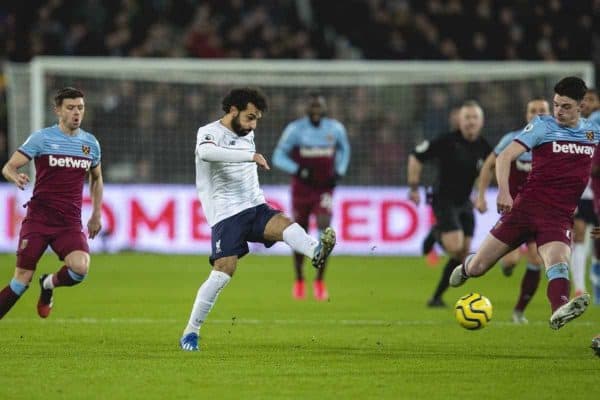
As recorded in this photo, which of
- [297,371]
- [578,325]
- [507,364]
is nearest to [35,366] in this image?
[297,371]

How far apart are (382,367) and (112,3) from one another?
17959 millimetres

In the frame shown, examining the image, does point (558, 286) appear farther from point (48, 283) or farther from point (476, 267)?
point (48, 283)

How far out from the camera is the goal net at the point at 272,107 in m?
21.6

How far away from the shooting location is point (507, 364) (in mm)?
8781

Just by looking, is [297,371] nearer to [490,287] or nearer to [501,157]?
[501,157]

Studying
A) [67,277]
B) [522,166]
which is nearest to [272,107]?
[522,166]

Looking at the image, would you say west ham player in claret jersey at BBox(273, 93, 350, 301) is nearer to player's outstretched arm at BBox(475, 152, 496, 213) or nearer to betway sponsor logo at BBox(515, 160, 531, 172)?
Answer: betway sponsor logo at BBox(515, 160, 531, 172)

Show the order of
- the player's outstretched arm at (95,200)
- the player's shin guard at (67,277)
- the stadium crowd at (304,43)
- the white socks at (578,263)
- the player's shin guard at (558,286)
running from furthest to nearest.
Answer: the stadium crowd at (304,43), the white socks at (578,263), the player's outstretched arm at (95,200), the player's shin guard at (67,277), the player's shin guard at (558,286)

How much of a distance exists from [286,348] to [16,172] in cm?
249

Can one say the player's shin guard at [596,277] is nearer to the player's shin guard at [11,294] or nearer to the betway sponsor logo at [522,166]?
the betway sponsor logo at [522,166]

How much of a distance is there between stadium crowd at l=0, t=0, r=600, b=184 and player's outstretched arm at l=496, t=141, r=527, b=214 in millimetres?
12203

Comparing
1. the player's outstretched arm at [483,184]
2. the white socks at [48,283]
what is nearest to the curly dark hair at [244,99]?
the white socks at [48,283]

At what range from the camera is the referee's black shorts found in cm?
1341

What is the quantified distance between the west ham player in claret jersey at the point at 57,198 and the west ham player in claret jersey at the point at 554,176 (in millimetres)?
3370
